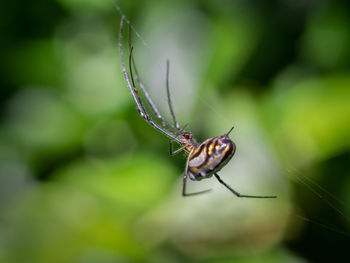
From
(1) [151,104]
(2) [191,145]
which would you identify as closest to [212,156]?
(2) [191,145]

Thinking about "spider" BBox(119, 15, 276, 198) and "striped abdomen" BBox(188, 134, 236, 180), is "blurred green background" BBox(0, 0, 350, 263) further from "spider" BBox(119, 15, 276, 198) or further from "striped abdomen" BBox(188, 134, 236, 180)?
"striped abdomen" BBox(188, 134, 236, 180)

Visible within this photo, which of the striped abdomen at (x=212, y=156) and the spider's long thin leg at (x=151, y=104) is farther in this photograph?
the spider's long thin leg at (x=151, y=104)

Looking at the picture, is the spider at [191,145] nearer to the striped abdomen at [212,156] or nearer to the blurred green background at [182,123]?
the striped abdomen at [212,156]

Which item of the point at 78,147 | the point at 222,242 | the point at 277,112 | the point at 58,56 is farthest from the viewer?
the point at 58,56

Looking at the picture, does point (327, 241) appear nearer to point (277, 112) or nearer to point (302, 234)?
point (302, 234)

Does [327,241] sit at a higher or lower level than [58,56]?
lower

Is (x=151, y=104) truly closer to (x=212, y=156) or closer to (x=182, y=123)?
(x=182, y=123)

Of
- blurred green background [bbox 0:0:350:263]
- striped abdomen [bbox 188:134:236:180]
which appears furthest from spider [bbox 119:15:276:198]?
blurred green background [bbox 0:0:350:263]

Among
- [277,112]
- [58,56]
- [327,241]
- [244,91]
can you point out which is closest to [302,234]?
[327,241]

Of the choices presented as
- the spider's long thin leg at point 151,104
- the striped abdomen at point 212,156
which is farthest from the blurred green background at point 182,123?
the striped abdomen at point 212,156
